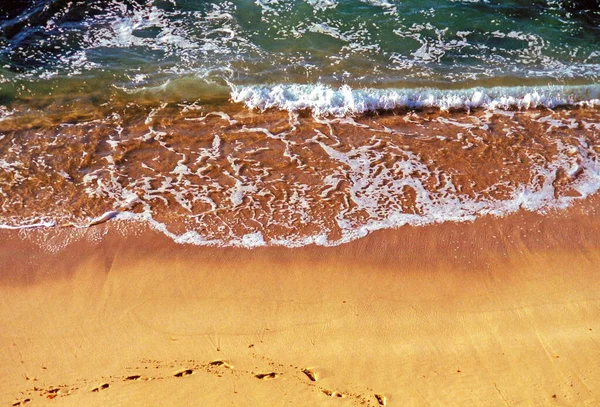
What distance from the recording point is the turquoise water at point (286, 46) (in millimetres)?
8586

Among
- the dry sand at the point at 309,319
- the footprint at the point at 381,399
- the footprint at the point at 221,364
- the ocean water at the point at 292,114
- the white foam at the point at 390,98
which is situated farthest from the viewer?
the white foam at the point at 390,98

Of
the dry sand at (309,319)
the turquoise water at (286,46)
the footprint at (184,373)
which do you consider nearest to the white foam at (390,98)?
the turquoise water at (286,46)

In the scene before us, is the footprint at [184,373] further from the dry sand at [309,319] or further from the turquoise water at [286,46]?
the turquoise water at [286,46]

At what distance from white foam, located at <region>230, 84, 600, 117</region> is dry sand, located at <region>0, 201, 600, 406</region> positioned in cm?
279

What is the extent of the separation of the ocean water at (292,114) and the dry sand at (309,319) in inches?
16.3

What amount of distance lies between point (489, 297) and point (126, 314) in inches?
135

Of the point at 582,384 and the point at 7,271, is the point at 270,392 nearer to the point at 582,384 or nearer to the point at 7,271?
the point at 582,384

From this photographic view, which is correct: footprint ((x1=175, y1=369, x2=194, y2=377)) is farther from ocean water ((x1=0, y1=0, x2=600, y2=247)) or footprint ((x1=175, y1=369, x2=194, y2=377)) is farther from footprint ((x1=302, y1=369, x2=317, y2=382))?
ocean water ((x1=0, y1=0, x2=600, y2=247))

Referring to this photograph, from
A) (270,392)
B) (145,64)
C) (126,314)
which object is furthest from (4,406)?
(145,64)

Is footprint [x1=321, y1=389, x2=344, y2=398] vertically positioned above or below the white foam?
below

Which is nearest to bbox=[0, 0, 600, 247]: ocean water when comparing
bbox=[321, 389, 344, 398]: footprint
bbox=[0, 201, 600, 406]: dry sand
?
bbox=[0, 201, 600, 406]: dry sand

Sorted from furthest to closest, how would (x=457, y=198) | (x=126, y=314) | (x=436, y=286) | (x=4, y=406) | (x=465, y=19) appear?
(x=465, y=19) → (x=457, y=198) → (x=436, y=286) → (x=126, y=314) → (x=4, y=406)

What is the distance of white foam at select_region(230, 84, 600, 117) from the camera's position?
802 cm

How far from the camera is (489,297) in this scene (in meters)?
5.12
